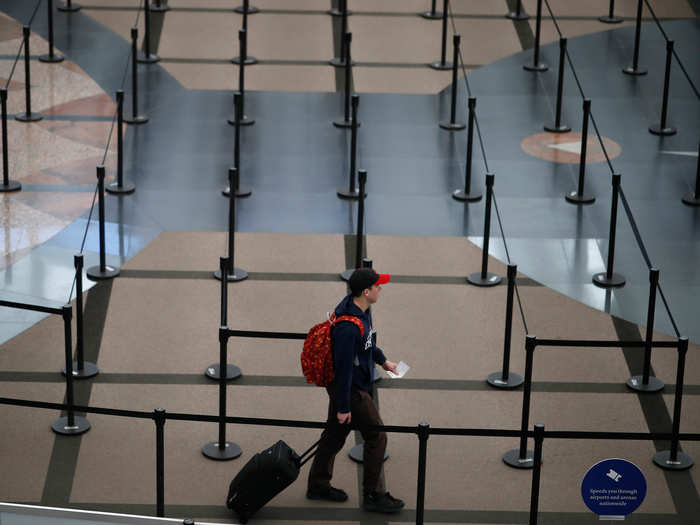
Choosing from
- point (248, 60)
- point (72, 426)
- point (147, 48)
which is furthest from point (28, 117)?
point (72, 426)

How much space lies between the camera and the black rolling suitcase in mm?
7098

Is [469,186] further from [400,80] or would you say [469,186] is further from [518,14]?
[518,14]

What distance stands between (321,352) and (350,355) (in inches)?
7.1

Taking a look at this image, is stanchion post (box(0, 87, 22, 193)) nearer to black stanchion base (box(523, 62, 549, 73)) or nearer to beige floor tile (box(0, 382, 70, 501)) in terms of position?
beige floor tile (box(0, 382, 70, 501))

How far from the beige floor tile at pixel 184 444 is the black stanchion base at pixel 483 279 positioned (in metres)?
2.02

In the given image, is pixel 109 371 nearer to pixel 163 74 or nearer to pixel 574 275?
pixel 574 275

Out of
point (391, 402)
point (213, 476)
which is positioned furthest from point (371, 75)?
point (213, 476)

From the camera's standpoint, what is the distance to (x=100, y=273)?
395 inches

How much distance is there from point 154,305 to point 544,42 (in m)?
7.04

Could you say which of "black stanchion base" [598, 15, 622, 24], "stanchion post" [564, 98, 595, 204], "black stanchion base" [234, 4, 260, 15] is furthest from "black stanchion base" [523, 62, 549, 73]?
"black stanchion base" [234, 4, 260, 15]

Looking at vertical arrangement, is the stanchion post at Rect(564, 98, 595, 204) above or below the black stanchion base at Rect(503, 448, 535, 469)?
above

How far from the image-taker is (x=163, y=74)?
1407 centimetres

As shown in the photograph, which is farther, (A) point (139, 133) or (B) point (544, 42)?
(B) point (544, 42)

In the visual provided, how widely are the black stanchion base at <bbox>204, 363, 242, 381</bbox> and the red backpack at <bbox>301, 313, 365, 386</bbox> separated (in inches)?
65.2
